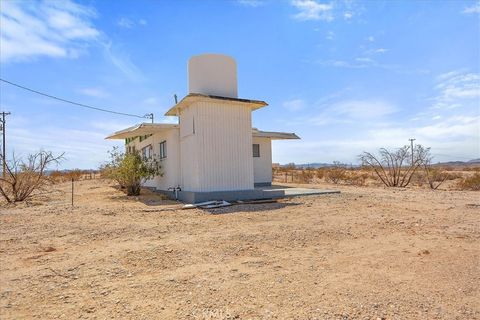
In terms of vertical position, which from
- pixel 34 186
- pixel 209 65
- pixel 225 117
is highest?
pixel 209 65

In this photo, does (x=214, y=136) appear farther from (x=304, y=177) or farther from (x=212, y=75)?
(x=304, y=177)

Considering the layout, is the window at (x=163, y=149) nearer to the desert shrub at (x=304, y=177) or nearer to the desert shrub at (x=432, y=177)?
the desert shrub at (x=304, y=177)

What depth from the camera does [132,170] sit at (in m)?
15.3

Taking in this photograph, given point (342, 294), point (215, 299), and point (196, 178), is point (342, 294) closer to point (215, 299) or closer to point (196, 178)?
point (215, 299)

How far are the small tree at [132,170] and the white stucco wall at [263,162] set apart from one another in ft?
18.3

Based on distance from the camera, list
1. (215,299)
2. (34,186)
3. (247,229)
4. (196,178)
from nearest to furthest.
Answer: (215,299), (247,229), (196,178), (34,186)

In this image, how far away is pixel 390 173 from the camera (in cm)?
2128

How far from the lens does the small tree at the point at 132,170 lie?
15.4 m

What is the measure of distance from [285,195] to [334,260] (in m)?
7.78

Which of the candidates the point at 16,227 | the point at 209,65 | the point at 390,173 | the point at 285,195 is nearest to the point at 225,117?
the point at 209,65

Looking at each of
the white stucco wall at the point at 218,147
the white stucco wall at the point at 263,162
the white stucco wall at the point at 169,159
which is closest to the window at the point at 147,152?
the white stucco wall at the point at 169,159

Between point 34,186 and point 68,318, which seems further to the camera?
point 34,186

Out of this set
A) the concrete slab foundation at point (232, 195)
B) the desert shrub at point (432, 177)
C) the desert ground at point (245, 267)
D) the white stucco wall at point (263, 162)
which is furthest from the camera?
the desert shrub at point (432, 177)

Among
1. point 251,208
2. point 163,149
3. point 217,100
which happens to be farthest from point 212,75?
point 251,208
